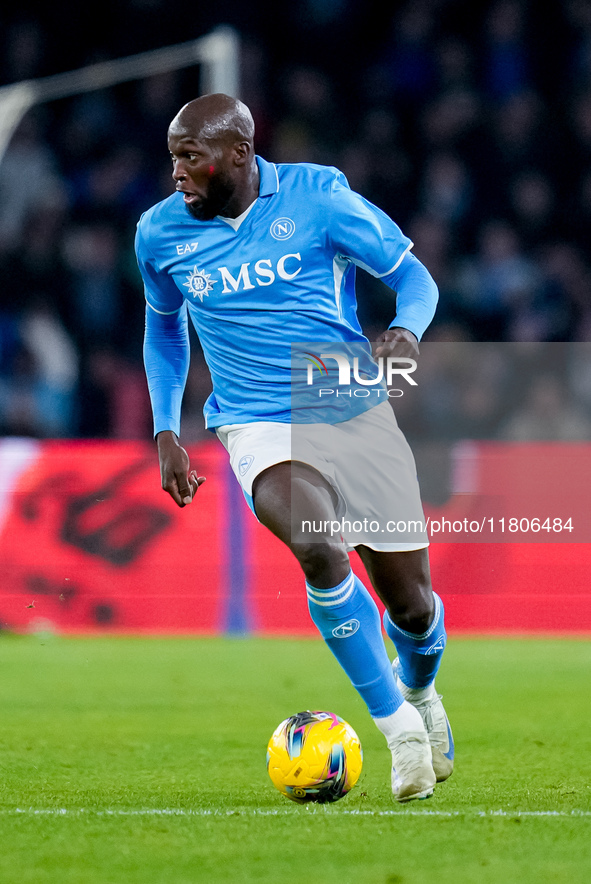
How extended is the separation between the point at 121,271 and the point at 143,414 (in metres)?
1.44

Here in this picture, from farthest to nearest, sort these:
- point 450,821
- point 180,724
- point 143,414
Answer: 1. point 143,414
2. point 180,724
3. point 450,821

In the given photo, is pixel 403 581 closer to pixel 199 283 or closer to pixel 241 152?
pixel 199 283

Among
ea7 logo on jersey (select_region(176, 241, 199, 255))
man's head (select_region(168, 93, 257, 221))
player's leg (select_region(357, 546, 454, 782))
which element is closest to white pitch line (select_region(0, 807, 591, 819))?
player's leg (select_region(357, 546, 454, 782))

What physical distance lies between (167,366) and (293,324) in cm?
64

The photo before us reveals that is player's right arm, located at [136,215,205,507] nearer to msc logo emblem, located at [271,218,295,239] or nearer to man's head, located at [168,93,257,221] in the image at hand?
man's head, located at [168,93,257,221]

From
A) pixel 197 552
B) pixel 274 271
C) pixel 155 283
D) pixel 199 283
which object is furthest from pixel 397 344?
pixel 197 552

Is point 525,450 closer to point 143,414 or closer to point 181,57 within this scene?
point 143,414

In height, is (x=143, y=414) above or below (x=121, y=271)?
below

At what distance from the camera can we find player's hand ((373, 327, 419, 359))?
3809 mm

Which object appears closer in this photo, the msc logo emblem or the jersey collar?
the msc logo emblem

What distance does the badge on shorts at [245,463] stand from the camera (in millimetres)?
4106

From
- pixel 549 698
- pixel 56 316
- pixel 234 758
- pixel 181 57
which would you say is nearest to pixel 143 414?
pixel 56 316

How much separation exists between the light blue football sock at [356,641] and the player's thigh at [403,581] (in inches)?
8.0

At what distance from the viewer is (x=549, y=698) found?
21.0 ft
